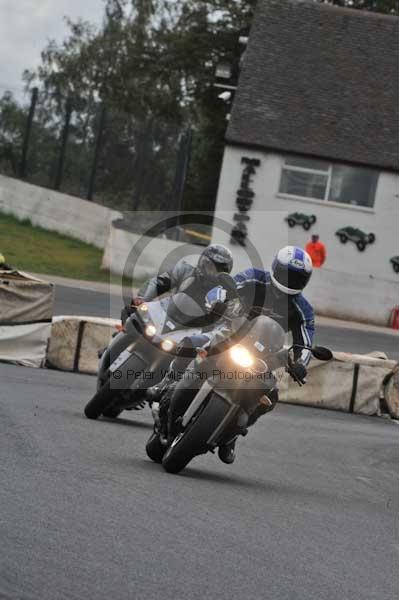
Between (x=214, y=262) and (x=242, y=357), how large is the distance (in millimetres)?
1763

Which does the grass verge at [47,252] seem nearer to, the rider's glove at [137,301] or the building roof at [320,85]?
the building roof at [320,85]

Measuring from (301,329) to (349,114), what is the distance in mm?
26676

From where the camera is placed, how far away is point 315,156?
34312 mm

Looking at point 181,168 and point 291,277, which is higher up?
point 181,168

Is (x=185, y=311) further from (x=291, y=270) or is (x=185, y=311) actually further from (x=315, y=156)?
(x=315, y=156)

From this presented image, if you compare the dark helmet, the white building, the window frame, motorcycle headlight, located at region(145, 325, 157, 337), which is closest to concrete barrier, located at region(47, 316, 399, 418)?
motorcycle headlight, located at region(145, 325, 157, 337)

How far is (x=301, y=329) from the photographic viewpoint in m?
9.04

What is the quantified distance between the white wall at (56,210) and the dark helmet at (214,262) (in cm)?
2289

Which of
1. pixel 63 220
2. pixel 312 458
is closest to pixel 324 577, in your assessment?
pixel 312 458

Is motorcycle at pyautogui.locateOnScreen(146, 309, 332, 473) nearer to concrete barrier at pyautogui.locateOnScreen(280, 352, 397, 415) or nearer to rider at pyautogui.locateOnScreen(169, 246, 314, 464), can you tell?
rider at pyautogui.locateOnScreen(169, 246, 314, 464)

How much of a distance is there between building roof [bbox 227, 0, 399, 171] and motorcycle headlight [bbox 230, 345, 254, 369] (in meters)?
25.8

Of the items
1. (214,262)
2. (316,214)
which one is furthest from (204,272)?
(316,214)

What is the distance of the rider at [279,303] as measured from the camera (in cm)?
861

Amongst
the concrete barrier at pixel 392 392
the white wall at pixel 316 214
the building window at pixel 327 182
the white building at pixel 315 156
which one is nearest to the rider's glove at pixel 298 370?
the concrete barrier at pixel 392 392
